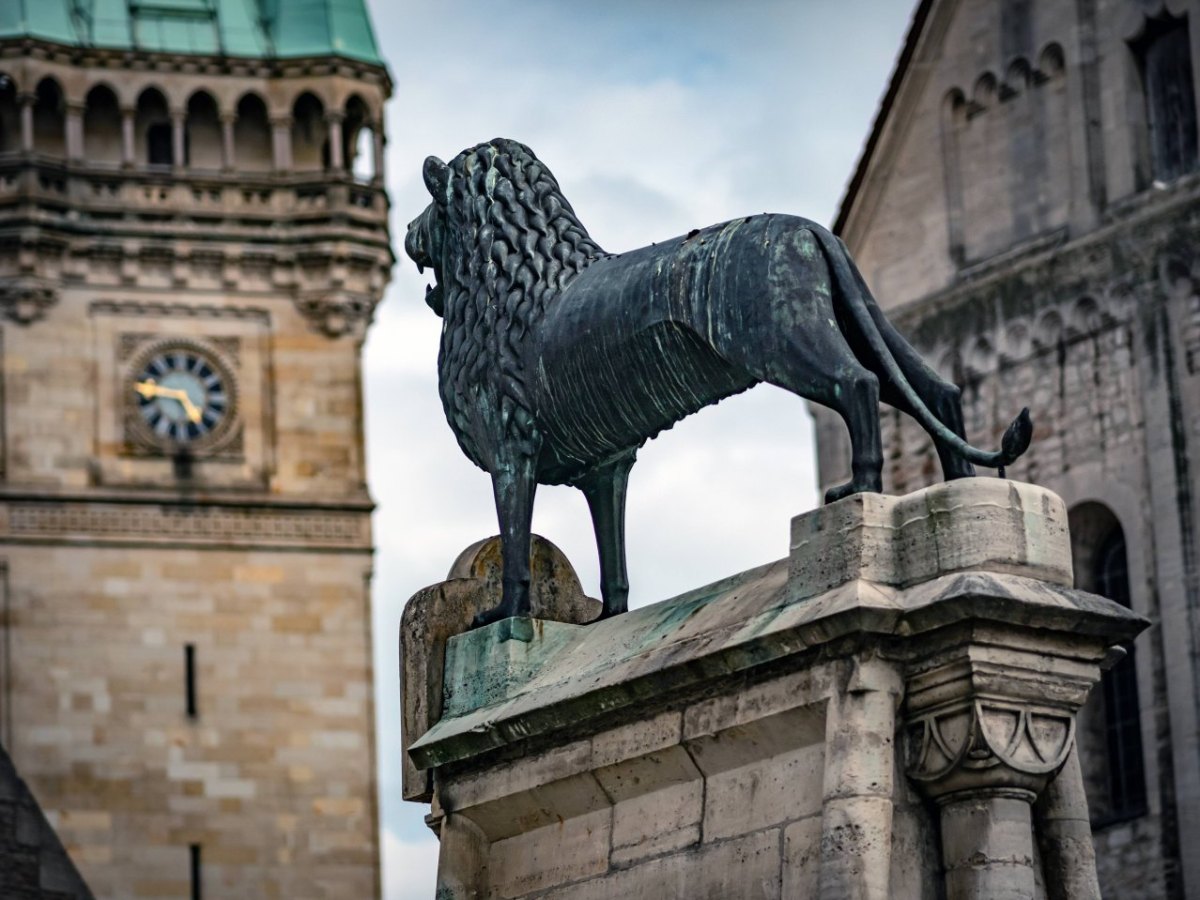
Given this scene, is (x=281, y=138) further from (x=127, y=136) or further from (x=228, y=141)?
(x=127, y=136)

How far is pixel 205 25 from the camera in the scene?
59.7 m

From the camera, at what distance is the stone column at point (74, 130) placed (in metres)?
57.8

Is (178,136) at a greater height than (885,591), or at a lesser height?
greater

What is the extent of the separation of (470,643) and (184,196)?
153 ft

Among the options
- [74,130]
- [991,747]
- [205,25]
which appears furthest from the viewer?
[205,25]

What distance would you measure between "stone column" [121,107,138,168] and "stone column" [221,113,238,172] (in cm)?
142

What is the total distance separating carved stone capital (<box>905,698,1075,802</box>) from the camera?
10.0m

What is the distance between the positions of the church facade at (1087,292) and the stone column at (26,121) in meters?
24.4

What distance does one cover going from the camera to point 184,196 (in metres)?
58.3

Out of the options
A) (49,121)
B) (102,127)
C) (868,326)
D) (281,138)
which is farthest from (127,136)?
(868,326)

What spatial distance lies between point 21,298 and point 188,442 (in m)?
3.59

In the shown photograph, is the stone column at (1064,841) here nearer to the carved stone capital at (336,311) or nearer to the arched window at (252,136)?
the carved stone capital at (336,311)

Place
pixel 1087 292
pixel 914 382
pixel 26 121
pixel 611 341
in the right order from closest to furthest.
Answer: pixel 914 382, pixel 611 341, pixel 1087 292, pixel 26 121

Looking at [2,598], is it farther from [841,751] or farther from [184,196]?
[841,751]
